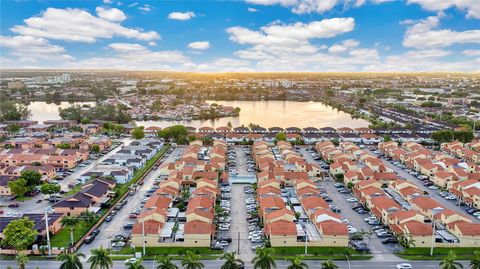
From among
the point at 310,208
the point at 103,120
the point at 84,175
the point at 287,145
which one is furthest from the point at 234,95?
the point at 310,208

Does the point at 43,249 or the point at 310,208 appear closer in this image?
the point at 43,249

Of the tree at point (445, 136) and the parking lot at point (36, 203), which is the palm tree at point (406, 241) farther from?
the tree at point (445, 136)

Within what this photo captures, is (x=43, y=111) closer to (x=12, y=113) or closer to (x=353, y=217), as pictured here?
(x=12, y=113)

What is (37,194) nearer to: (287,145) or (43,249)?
(43,249)

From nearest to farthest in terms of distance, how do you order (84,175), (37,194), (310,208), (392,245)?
1. (392,245)
2. (310,208)
3. (37,194)
4. (84,175)

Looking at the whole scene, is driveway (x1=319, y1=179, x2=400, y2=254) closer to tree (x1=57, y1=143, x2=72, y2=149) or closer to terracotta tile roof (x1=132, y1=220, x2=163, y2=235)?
terracotta tile roof (x1=132, y1=220, x2=163, y2=235)

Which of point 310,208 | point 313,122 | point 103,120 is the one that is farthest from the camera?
point 313,122

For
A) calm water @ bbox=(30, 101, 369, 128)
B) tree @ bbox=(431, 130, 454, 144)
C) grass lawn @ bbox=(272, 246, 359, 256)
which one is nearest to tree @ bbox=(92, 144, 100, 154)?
calm water @ bbox=(30, 101, 369, 128)

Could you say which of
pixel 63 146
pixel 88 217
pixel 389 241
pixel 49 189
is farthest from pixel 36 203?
pixel 389 241
